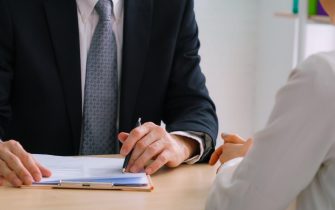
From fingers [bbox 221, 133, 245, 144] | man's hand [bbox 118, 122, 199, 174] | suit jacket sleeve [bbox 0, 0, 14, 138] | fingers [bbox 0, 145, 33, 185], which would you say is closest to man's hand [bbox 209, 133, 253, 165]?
fingers [bbox 221, 133, 245, 144]

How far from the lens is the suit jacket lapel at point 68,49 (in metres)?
1.74

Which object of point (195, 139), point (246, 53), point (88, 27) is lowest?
point (246, 53)

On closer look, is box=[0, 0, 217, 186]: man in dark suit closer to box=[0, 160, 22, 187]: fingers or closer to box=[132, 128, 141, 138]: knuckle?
box=[132, 128, 141, 138]: knuckle

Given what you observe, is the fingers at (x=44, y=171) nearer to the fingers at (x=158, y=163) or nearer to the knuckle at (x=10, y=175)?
the knuckle at (x=10, y=175)

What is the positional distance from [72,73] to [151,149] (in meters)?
0.44

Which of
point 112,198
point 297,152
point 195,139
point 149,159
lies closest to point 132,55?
point 195,139

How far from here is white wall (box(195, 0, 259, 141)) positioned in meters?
3.73

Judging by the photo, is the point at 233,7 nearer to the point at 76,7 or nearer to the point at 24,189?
the point at 76,7

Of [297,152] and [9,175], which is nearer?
[297,152]

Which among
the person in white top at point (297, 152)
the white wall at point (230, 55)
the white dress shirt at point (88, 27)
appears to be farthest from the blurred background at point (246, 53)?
the person in white top at point (297, 152)

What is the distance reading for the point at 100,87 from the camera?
5.82 ft

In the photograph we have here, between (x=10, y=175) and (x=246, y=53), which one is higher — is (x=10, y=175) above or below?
above

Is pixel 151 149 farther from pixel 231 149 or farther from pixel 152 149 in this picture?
pixel 231 149

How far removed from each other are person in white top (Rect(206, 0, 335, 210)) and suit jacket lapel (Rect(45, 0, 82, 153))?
82 centimetres
